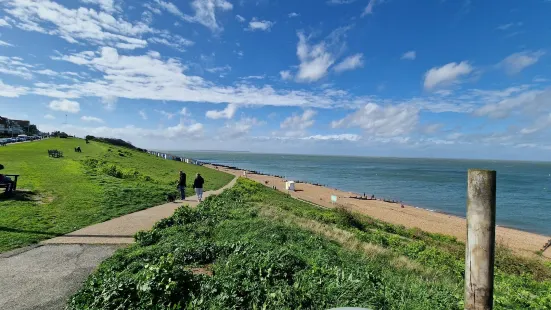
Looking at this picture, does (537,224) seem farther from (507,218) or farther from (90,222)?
(90,222)

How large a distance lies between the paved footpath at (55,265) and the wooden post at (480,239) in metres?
6.69

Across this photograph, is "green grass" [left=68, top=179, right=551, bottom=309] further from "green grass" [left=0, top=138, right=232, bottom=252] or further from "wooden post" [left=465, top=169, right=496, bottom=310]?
"green grass" [left=0, top=138, right=232, bottom=252]

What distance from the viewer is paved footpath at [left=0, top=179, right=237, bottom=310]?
562cm

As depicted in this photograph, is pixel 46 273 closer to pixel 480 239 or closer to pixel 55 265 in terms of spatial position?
pixel 55 265

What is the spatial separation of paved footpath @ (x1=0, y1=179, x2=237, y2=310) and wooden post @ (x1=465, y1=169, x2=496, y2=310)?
6694 mm

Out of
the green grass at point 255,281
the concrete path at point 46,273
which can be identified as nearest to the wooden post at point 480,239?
the green grass at point 255,281

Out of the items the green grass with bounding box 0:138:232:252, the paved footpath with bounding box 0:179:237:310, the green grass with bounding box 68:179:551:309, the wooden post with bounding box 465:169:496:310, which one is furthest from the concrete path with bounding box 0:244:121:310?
the wooden post with bounding box 465:169:496:310

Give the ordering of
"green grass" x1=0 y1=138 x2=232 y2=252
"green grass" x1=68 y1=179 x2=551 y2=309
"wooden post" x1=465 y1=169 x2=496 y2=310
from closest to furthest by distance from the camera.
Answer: "wooden post" x1=465 y1=169 x2=496 y2=310 → "green grass" x1=68 y1=179 x2=551 y2=309 → "green grass" x1=0 y1=138 x2=232 y2=252

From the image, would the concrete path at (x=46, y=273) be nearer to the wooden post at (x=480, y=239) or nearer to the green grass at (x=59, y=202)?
the green grass at (x=59, y=202)

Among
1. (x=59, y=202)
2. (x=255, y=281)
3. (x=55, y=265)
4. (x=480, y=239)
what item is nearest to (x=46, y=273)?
(x=55, y=265)

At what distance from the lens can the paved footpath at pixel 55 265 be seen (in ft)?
18.4

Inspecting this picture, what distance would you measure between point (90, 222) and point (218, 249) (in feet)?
22.7

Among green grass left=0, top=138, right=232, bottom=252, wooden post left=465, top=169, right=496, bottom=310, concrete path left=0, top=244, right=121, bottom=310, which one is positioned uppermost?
wooden post left=465, top=169, right=496, bottom=310

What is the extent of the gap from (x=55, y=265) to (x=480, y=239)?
881 centimetres
